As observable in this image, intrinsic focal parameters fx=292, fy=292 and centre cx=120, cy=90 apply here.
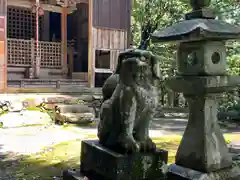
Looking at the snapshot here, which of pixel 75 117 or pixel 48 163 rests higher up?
pixel 75 117

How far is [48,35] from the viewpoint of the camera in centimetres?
1570

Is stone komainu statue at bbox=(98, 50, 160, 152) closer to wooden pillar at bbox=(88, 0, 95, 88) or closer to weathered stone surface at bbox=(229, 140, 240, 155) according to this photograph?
weathered stone surface at bbox=(229, 140, 240, 155)

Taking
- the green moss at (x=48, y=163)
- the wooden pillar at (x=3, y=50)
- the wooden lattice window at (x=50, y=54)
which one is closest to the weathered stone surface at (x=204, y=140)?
the green moss at (x=48, y=163)

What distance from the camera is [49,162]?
4969 millimetres

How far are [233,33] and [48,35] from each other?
13861 mm

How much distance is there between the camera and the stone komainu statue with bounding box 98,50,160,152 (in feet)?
10.1

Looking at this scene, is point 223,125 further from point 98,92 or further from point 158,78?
point 158,78

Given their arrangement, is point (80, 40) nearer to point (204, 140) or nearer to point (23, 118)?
point (23, 118)

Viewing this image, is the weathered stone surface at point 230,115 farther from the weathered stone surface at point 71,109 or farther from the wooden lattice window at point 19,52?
the wooden lattice window at point 19,52

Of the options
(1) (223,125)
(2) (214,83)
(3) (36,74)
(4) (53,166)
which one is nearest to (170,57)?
(1) (223,125)

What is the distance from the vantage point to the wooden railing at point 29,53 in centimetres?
1311

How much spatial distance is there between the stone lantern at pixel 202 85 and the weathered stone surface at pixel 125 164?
0.67 ft

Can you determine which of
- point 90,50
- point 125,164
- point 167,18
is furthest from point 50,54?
point 125,164

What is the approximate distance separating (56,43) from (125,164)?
11.6 m
